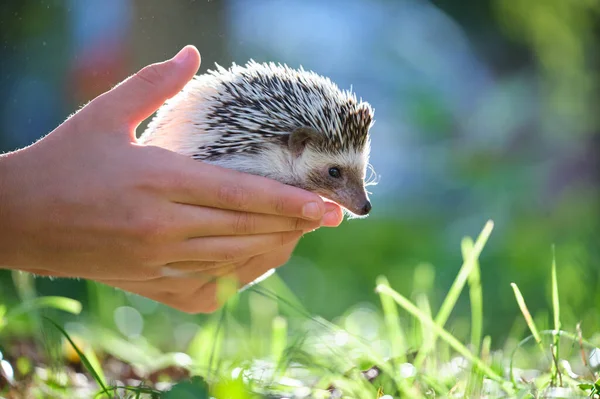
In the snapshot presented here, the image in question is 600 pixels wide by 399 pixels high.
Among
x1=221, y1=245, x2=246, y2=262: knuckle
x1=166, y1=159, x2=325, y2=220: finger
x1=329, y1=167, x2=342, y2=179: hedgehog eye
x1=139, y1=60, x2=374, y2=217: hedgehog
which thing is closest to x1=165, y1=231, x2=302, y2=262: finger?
x1=221, y1=245, x2=246, y2=262: knuckle

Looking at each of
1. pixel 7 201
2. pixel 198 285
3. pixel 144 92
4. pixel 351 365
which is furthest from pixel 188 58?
pixel 351 365

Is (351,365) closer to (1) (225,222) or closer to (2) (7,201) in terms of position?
(1) (225,222)

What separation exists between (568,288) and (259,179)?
6.00ft

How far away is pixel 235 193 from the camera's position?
1816mm

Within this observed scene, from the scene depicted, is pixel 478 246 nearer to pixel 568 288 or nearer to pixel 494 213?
pixel 568 288

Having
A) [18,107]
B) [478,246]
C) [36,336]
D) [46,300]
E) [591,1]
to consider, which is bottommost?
[36,336]

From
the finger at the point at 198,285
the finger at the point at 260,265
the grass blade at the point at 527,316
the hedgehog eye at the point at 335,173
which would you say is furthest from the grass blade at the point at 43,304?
the grass blade at the point at 527,316

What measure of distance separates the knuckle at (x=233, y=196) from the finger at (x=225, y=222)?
4cm

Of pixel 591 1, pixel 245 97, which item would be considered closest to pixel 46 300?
pixel 245 97

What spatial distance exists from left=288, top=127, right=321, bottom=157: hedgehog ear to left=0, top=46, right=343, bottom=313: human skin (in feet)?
1.41

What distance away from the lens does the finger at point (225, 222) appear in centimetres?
181

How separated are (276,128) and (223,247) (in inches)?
20.9

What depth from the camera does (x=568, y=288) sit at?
3135 millimetres

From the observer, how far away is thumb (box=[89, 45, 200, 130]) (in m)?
1.81
